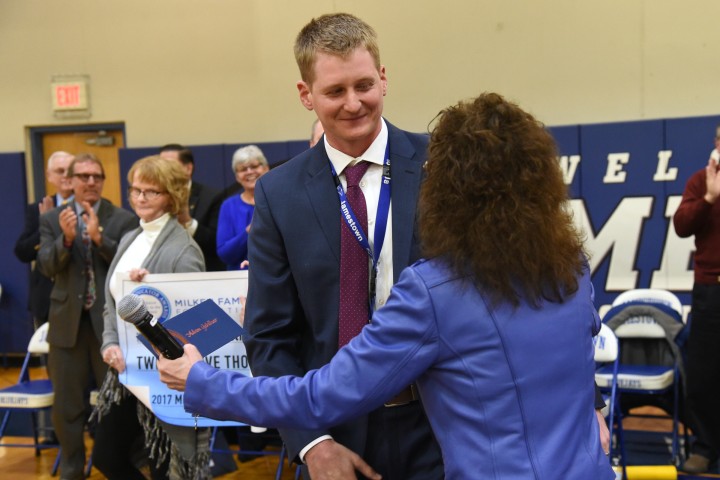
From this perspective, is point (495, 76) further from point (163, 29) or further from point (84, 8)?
A: point (84, 8)

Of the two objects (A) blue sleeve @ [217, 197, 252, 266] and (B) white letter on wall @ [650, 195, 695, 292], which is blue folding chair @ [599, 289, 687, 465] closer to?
(B) white letter on wall @ [650, 195, 695, 292]

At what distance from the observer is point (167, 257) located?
14.3ft

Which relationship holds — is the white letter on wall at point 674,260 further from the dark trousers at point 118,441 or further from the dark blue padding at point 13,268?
the dark blue padding at point 13,268

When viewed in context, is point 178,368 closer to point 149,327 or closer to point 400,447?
point 149,327

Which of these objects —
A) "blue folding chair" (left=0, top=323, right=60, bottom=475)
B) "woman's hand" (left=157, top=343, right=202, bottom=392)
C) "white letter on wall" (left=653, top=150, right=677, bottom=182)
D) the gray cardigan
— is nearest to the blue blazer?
"woman's hand" (left=157, top=343, right=202, bottom=392)

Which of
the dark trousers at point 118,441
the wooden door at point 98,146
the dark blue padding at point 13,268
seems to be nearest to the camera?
the dark trousers at point 118,441

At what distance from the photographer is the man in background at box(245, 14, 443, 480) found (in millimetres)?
1972

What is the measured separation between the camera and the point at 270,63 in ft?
30.1

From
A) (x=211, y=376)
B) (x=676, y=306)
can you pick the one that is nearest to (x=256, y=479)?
(x=676, y=306)

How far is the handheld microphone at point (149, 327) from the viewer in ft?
5.79

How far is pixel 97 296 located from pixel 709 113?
5635 millimetres

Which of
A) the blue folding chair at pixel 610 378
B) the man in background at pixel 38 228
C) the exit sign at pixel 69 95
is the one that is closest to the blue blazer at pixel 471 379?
the blue folding chair at pixel 610 378

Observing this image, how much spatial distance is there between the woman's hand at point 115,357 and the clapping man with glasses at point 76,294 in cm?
86

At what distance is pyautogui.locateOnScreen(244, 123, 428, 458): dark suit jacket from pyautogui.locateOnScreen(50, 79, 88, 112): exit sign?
27.3ft
